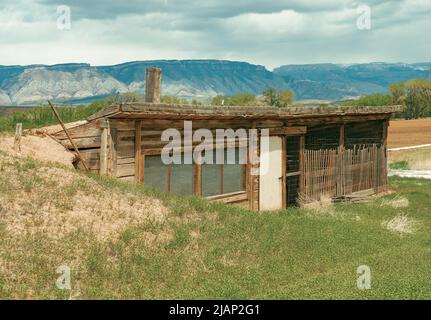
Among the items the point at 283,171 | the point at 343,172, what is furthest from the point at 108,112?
the point at 343,172

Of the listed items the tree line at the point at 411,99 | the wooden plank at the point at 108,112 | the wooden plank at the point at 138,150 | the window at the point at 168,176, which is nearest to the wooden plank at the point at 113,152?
the wooden plank at the point at 108,112

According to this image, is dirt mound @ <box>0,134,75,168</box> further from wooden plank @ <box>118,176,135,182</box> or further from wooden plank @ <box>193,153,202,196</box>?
wooden plank @ <box>193,153,202,196</box>

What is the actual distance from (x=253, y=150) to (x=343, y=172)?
5456 mm

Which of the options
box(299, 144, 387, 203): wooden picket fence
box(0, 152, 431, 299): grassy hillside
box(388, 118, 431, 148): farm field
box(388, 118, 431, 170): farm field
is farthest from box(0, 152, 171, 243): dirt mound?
box(388, 118, 431, 148): farm field

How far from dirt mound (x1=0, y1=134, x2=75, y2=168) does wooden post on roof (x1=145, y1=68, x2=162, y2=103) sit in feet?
10.6

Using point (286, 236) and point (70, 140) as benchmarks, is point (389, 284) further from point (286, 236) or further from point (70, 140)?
point (70, 140)

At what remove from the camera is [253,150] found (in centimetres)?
1608

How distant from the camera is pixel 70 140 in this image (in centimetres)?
1308

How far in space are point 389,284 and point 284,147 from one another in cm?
878

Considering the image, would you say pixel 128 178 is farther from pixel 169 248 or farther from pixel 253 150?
pixel 253 150

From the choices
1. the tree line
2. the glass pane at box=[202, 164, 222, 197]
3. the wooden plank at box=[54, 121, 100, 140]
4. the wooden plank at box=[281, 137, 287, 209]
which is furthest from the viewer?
the tree line

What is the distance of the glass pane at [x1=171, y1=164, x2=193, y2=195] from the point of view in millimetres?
13914

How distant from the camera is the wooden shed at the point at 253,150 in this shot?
13.0 metres

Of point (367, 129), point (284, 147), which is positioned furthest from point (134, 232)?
point (367, 129)
